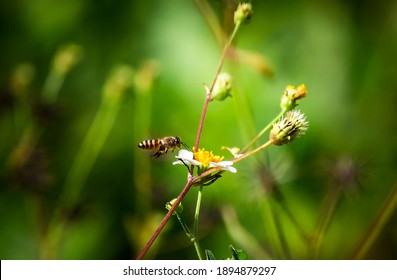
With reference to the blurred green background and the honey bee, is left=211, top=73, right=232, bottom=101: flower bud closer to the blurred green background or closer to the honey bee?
the honey bee

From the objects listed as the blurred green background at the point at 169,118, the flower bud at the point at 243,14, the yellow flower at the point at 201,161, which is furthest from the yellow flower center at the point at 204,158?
the blurred green background at the point at 169,118

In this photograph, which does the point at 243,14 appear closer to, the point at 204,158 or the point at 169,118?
the point at 204,158

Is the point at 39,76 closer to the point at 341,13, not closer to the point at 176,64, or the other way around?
the point at 176,64

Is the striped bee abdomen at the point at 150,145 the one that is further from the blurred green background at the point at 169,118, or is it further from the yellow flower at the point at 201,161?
the blurred green background at the point at 169,118

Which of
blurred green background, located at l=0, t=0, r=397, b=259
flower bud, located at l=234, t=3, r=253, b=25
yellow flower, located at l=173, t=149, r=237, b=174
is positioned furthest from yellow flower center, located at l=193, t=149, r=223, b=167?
blurred green background, located at l=0, t=0, r=397, b=259

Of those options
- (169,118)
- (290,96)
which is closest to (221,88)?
(290,96)

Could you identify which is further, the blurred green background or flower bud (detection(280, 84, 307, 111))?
the blurred green background
